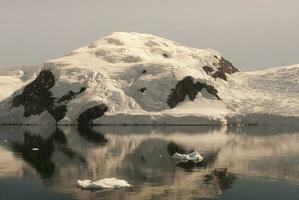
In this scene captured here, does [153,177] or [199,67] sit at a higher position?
[199,67]

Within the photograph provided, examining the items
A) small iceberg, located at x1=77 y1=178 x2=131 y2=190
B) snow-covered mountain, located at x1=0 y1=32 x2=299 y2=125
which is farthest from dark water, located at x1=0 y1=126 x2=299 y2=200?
snow-covered mountain, located at x1=0 y1=32 x2=299 y2=125

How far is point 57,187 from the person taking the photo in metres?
50.8

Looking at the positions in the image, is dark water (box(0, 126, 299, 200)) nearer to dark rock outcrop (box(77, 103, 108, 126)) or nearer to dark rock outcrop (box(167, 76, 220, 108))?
dark rock outcrop (box(77, 103, 108, 126))

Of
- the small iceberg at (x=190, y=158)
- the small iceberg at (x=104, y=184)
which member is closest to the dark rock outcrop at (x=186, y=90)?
the small iceberg at (x=190, y=158)

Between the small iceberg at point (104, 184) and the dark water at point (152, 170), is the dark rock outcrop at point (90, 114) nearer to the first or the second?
the dark water at point (152, 170)

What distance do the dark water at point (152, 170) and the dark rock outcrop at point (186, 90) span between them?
255 feet

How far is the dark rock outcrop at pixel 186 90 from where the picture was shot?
174 m

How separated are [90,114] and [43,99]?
2170 cm

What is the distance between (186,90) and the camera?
177 m

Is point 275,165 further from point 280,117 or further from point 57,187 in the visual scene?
point 280,117

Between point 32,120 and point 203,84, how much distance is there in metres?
57.5

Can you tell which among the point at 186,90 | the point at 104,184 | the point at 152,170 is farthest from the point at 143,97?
the point at 104,184

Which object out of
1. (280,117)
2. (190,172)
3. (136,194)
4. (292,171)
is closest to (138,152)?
(190,172)

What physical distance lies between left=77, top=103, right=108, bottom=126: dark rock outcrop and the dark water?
6929 centimetres
